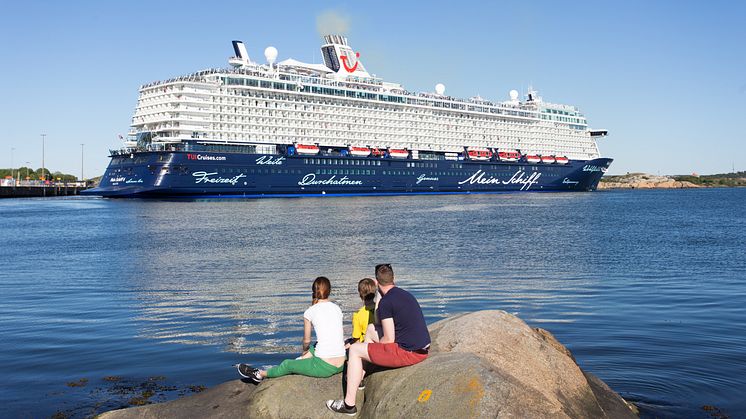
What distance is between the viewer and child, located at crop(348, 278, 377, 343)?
8.33 metres

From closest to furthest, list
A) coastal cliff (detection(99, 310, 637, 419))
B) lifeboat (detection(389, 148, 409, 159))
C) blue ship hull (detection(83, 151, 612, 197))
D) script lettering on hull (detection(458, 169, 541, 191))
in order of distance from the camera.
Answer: coastal cliff (detection(99, 310, 637, 419))
blue ship hull (detection(83, 151, 612, 197))
lifeboat (detection(389, 148, 409, 159))
script lettering on hull (detection(458, 169, 541, 191))

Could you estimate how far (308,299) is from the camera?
17578 mm

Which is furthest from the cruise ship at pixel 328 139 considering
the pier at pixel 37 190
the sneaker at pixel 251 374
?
the sneaker at pixel 251 374

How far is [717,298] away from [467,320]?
11.8m

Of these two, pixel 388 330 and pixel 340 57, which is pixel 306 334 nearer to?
pixel 388 330

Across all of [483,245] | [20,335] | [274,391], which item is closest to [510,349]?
[274,391]

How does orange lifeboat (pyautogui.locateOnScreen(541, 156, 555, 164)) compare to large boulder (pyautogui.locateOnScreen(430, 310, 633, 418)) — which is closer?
large boulder (pyautogui.locateOnScreen(430, 310, 633, 418))

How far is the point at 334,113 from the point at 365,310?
286 feet

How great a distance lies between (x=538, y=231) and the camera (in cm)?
3959

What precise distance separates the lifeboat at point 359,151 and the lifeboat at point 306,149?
230 inches

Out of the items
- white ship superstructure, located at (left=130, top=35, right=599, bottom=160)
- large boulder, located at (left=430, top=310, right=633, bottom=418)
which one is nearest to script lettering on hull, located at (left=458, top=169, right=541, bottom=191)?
white ship superstructure, located at (left=130, top=35, right=599, bottom=160)

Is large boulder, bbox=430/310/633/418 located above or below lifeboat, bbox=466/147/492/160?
below

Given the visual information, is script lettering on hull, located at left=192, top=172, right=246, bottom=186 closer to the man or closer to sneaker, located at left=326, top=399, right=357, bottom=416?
sneaker, located at left=326, top=399, right=357, bottom=416

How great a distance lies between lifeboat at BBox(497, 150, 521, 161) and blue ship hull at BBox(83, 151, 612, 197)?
43.1 inches
